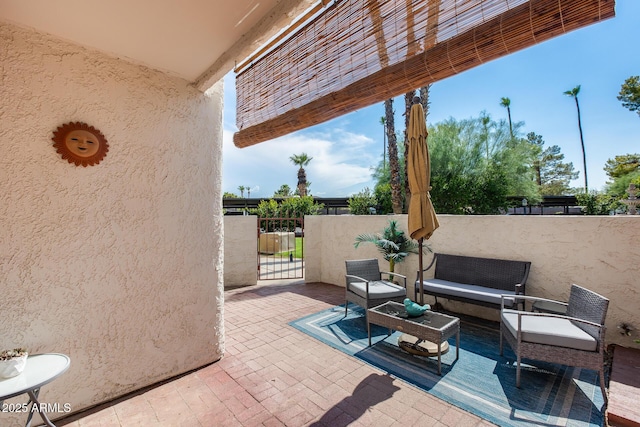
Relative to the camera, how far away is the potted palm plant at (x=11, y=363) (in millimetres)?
2102

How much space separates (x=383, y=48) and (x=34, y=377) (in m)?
3.77

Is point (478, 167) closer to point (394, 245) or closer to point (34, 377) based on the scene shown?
point (394, 245)

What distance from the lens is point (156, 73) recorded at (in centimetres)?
331

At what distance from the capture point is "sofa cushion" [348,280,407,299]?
16.0 feet

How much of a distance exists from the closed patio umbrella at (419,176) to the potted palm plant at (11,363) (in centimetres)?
445

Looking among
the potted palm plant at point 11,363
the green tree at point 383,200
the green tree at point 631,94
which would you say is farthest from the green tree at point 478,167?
the potted palm plant at point 11,363

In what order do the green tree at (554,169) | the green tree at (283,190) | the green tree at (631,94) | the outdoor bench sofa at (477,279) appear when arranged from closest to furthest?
the outdoor bench sofa at (477,279) < the green tree at (631,94) < the green tree at (554,169) < the green tree at (283,190)

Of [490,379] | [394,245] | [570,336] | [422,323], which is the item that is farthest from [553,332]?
[394,245]

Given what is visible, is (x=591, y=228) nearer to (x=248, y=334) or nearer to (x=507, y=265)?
(x=507, y=265)

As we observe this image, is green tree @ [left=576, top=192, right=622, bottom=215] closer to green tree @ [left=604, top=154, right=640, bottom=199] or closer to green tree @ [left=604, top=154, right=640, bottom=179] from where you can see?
green tree @ [left=604, top=154, right=640, bottom=199]

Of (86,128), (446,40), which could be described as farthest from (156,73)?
(446,40)

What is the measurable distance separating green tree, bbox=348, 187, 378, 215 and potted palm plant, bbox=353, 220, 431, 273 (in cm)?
678

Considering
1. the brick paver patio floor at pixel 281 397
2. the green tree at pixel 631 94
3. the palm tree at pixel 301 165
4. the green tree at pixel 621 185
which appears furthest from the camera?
the palm tree at pixel 301 165

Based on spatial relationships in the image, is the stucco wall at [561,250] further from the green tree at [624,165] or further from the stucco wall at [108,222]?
→ the green tree at [624,165]
